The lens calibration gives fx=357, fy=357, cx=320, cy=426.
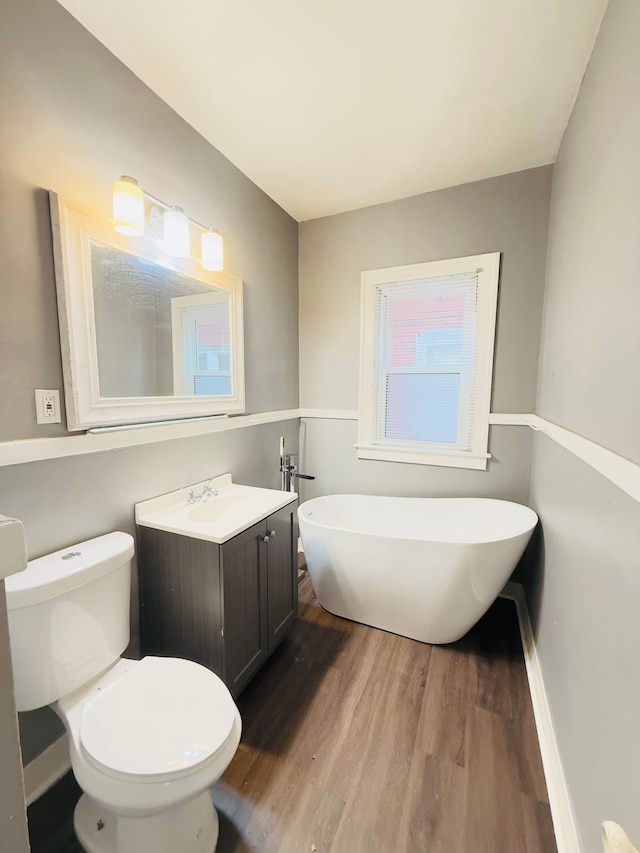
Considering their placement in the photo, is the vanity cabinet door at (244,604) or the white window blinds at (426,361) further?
the white window blinds at (426,361)

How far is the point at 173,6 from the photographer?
3.93 feet

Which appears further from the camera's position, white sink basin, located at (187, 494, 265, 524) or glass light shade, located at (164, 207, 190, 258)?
white sink basin, located at (187, 494, 265, 524)

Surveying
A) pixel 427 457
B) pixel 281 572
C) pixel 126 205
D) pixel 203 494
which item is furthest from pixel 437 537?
pixel 126 205

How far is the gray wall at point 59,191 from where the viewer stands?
1.09 metres

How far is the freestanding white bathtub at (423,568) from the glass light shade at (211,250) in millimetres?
1400

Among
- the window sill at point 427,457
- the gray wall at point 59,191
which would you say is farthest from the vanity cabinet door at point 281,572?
the window sill at point 427,457

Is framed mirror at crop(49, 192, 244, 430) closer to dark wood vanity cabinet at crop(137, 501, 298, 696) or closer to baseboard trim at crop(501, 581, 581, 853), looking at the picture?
dark wood vanity cabinet at crop(137, 501, 298, 696)

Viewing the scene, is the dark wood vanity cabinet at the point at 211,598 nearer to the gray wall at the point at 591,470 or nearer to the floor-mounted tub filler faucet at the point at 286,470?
the floor-mounted tub filler faucet at the point at 286,470

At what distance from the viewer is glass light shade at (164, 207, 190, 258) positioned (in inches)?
60.4

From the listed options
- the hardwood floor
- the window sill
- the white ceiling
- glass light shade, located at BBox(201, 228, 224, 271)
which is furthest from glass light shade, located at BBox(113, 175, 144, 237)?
the hardwood floor

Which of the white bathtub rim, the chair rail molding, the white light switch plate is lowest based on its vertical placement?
the white bathtub rim

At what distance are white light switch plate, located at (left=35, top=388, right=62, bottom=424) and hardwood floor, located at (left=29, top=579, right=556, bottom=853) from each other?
1.28 meters

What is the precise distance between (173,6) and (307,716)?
2.68m

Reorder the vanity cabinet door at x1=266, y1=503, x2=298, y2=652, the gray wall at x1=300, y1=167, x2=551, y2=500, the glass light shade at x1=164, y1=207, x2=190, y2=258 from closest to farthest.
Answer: the glass light shade at x1=164, y1=207, x2=190, y2=258 < the vanity cabinet door at x1=266, y1=503, x2=298, y2=652 < the gray wall at x1=300, y1=167, x2=551, y2=500
